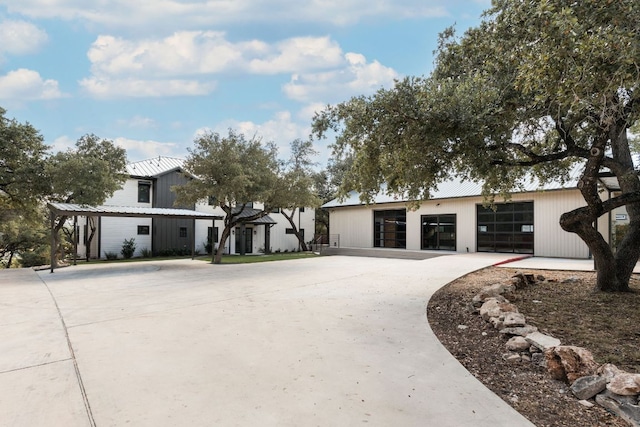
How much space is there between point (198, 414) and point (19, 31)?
45.2ft

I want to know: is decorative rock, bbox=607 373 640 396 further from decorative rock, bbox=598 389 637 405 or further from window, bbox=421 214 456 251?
window, bbox=421 214 456 251

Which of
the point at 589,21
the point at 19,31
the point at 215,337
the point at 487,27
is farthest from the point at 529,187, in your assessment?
the point at 19,31

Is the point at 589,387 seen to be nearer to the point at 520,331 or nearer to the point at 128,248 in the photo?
the point at 520,331

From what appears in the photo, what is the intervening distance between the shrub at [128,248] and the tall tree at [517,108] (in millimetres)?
16259

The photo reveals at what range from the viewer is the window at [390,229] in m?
22.6

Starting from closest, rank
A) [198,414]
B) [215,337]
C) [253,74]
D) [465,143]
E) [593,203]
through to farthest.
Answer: [198,414] < [215,337] < [465,143] < [593,203] < [253,74]

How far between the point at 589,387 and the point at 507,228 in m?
16.8

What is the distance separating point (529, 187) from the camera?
16969 millimetres

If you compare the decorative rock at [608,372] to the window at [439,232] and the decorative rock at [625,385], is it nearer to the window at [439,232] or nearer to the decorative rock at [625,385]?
the decorative rock at [625,385]

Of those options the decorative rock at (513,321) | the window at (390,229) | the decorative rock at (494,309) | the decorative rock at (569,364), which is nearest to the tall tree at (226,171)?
the window at (390,229)

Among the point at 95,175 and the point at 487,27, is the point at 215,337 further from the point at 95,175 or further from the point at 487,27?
the point at 95,175

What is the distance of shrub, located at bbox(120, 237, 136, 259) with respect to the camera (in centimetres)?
2006

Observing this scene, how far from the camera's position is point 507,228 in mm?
18156

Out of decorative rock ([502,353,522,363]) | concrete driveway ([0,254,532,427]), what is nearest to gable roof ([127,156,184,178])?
concrete driveway ([0,254,532,427])
